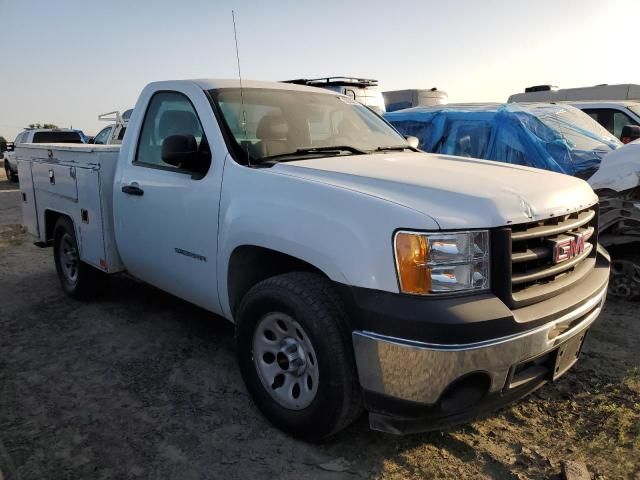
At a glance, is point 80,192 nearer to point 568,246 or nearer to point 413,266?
point 413,266

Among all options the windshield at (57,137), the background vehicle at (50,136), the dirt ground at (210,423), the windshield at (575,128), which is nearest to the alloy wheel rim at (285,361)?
the dirt ground at (210,423)

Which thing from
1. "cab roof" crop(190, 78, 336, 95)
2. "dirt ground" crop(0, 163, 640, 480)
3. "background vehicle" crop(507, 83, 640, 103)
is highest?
"background vehicle" crop(507, 83, 640, 103)

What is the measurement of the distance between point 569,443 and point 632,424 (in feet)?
1.42

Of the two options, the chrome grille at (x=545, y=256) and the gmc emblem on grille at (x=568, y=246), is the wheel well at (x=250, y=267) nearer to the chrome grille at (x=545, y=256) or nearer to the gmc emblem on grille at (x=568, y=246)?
the chrome grille at (x=545, y=256)

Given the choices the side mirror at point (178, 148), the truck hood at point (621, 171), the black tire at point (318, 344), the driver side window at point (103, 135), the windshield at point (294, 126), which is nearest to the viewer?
the black tire at point (318, 344)

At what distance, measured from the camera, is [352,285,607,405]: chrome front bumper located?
2168 millimetres

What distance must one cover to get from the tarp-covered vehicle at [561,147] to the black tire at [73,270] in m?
4.59

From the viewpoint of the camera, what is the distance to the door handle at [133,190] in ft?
12.4

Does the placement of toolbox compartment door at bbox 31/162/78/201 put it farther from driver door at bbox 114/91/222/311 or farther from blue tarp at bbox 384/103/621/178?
blue tarp at bbox 384/103/621/178

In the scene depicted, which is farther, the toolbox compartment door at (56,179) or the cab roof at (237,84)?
the toolbox compartment door at (56,179)

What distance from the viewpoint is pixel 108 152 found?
420 cm

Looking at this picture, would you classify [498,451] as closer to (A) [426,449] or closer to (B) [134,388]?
(A) [426,449]

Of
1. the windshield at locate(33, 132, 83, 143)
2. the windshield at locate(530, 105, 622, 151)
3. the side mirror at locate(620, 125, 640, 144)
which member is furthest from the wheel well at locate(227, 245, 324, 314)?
the windshield at locate(33, 132, 83, 143)

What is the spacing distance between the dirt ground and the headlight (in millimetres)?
966
